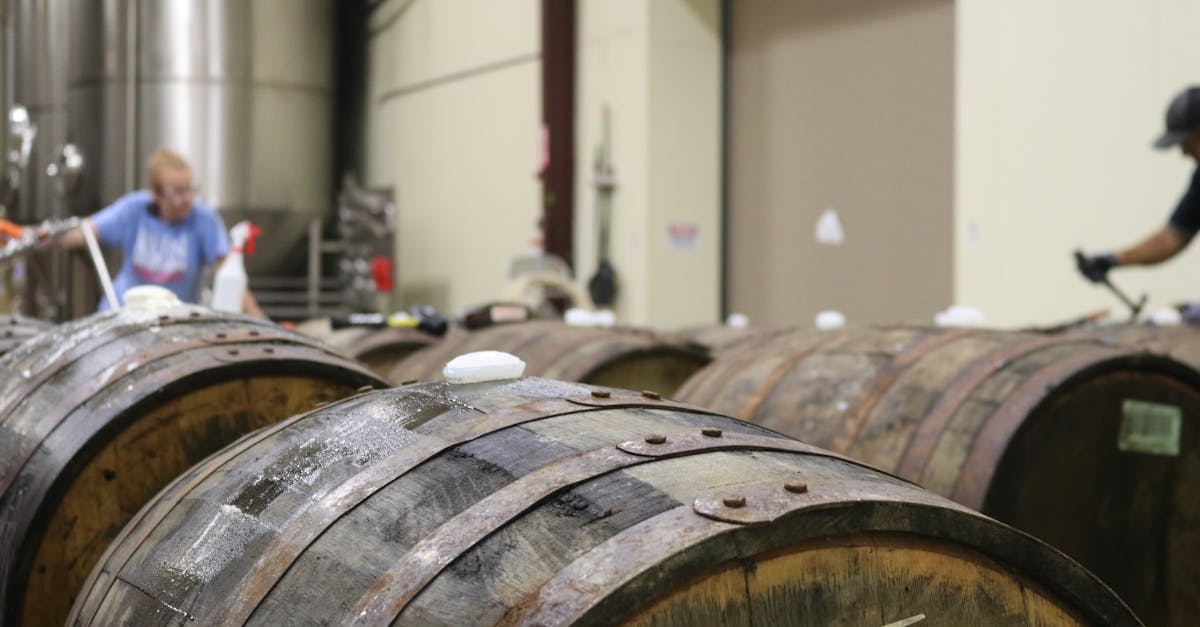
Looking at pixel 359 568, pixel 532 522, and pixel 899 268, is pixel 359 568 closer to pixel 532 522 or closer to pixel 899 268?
pixel 532 522

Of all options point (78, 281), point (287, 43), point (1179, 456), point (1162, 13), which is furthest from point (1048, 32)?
point (287, 43)


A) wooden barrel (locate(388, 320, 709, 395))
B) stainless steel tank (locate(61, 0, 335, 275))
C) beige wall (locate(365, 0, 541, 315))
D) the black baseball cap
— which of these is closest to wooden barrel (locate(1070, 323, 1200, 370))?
the black baseball cap

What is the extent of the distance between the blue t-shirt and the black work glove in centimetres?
325

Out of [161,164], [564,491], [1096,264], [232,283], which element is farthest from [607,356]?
[564,491]

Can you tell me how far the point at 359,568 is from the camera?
159 centimetres

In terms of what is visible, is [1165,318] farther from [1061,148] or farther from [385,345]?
[385,345]

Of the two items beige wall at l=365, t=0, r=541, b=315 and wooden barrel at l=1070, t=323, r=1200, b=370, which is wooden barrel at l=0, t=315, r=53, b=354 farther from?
beige wall at l=365, t=0, r=541, b=315

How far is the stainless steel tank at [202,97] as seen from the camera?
1250 centimetres

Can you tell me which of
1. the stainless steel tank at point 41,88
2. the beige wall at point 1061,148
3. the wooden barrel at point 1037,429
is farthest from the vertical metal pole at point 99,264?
the stainless steel tank at point 41,88

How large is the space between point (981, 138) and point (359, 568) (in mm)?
6783

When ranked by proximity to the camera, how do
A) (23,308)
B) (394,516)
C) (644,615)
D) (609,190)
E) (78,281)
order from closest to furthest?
(644,615) → (394,516) → (78,281) → (609,190) → (23,308)

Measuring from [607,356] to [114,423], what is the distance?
228 cm

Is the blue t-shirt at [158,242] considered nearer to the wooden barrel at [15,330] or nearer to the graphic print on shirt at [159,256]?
the graphic print on shirt at [159,256]

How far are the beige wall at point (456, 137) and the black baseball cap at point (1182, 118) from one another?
7025 mm
